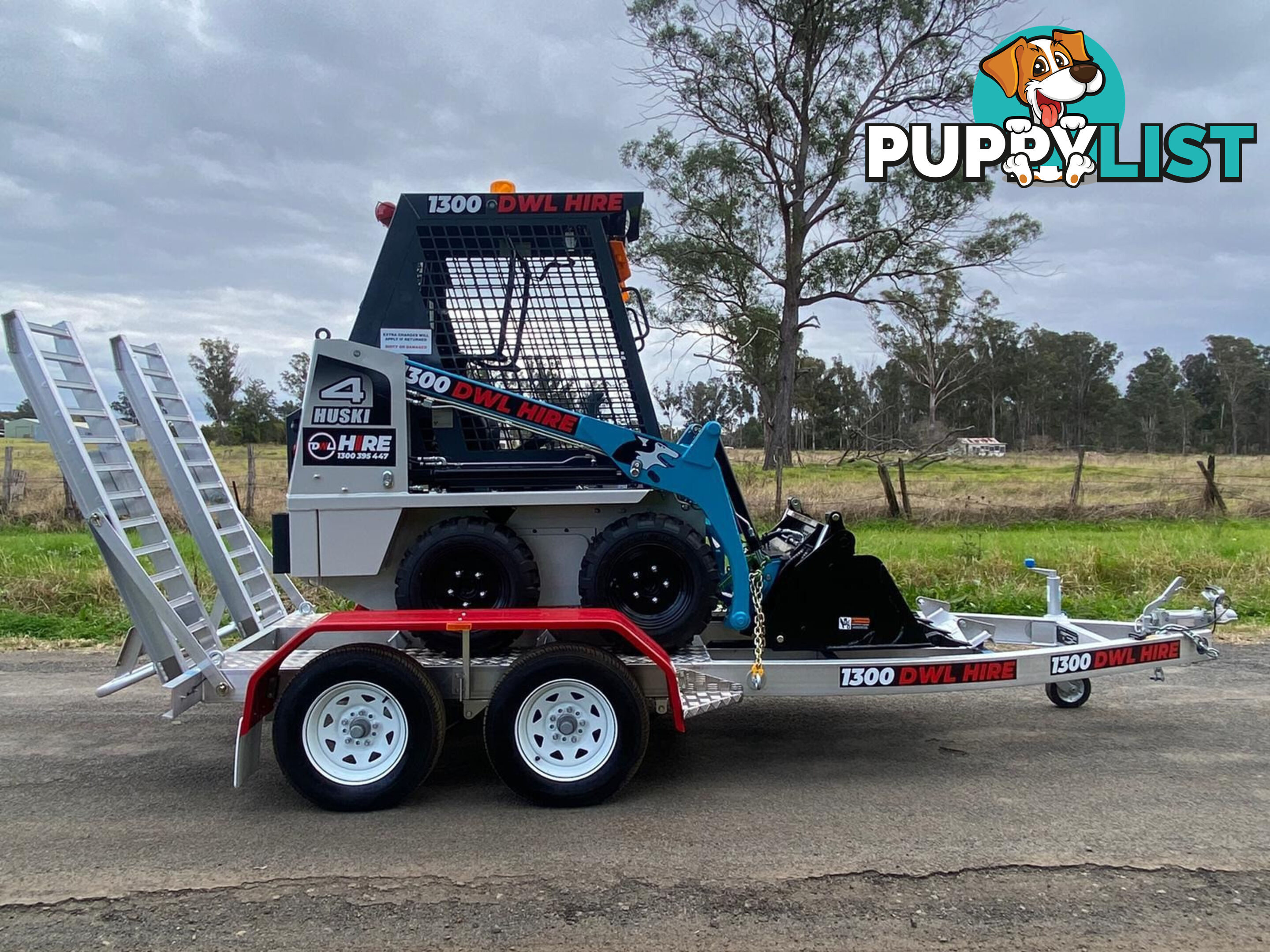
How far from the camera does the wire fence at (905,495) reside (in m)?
14.9

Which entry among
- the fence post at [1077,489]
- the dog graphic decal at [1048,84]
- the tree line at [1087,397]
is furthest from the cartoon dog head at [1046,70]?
the tree line at [1087,397]

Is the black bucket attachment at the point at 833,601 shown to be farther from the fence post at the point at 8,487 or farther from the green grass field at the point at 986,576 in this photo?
the fence post at the point at 8,487

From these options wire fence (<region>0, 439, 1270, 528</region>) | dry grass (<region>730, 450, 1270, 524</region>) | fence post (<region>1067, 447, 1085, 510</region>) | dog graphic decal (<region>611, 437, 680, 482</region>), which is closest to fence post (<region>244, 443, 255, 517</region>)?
wire fence (<region>0, 439, 1270, 528</region>)

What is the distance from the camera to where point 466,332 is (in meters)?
5.20

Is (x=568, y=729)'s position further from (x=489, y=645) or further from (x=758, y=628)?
(x=758, y=628)

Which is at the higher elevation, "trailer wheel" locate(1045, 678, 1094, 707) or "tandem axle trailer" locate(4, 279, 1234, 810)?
"tandem axle trailer" locate(4, 279, 1234, 810)

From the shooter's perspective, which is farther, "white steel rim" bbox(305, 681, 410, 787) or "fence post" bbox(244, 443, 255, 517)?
"fence post" bbox(244, 443, 255, 517)

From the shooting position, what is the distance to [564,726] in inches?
177

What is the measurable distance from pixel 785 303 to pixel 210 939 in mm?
32295

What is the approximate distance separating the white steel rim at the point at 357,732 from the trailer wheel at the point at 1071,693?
171 inches

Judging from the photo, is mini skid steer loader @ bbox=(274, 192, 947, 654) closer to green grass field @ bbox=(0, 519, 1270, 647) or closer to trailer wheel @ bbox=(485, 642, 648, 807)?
trailer wheel @ bbox=(485, 642, 648, 807)

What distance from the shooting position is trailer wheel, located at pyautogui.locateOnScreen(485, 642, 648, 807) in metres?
4.41

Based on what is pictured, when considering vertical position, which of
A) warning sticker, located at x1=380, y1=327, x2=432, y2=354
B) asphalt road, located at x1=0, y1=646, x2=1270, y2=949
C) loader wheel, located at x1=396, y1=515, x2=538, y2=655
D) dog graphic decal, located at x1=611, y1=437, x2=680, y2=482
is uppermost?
warning sticker, located at x1=380, y1=327, x2=432, y2=354

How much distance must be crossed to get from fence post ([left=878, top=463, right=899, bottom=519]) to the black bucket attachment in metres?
9.32
